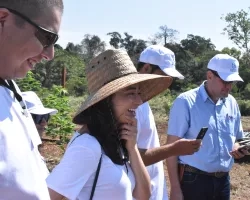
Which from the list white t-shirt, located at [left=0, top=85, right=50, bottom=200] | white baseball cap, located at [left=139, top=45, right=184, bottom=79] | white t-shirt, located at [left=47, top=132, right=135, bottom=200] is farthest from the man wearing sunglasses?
white baseball cap, located at [left=139, top=45, right=184, bottom=79]

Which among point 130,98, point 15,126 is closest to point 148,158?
point 130,98

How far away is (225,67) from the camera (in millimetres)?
3467

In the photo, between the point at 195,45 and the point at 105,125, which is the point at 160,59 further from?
the point at 195,45

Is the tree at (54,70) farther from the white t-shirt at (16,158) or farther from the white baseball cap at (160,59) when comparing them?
the white t-shirt at (16,158)

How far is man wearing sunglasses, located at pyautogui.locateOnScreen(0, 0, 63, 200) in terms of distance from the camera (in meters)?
1.08

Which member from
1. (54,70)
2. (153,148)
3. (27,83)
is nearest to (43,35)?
(153,148)

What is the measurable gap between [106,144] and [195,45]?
4906 centimetres

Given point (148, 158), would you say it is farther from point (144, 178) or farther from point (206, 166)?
point (206, 166)

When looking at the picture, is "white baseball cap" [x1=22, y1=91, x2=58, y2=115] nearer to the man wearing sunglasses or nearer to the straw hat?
the straw hat

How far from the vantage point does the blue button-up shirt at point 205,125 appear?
10.8ft

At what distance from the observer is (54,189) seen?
5.65ft

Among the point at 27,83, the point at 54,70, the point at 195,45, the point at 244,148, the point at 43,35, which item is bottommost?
the point at 195,45

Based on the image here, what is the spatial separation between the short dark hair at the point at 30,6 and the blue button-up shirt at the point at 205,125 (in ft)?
7.21

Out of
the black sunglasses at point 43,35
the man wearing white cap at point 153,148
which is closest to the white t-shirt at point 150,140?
the man wearing white cap at point 153,148
